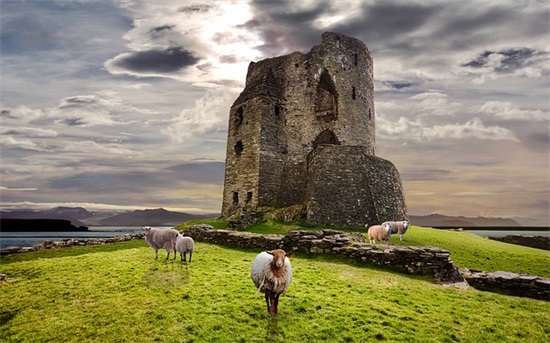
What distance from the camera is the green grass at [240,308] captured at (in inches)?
286

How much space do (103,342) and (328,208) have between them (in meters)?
19.5

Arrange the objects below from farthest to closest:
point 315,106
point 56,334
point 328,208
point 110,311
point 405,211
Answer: point 315,106, point 405,211, point 328,208, point 110,311, point 56,334

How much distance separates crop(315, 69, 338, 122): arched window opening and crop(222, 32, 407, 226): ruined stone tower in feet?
0.33

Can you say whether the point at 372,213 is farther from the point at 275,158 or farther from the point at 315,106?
the point at 315,106

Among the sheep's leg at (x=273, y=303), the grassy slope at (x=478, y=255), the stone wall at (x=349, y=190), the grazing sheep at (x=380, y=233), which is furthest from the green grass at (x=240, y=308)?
the stone wall at (x=349, y=190)

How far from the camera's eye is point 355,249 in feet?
47.4

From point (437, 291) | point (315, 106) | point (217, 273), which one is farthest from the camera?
point (315, 106)

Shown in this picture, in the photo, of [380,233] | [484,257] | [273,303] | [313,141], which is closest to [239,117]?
[313,141]

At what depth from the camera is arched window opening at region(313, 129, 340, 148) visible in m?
32.0

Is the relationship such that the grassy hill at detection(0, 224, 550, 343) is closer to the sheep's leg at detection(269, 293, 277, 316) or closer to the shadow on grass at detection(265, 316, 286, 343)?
the shadow on grass at detection(265, 316, 286, 343)

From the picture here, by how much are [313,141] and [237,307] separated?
24.7m

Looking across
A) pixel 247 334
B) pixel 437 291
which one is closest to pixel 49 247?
pixel 247 334

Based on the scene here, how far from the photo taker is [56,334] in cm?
733

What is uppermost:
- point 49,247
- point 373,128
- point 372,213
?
point 373,128
